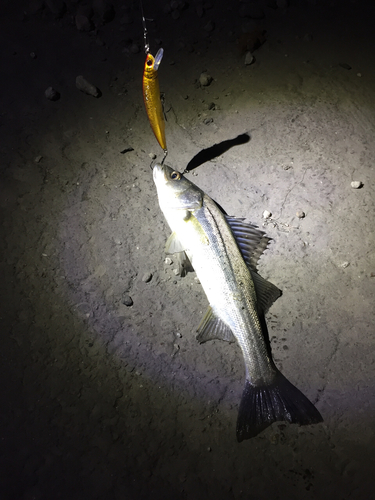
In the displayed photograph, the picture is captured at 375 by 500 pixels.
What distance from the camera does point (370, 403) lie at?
288cm

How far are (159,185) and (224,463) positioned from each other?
2.25 meters

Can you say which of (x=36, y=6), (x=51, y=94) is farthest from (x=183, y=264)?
(x=36, y=6)

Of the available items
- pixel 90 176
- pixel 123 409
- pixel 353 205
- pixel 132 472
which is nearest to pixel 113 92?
pixel 90 176

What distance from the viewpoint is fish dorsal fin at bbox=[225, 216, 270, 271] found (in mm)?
3035

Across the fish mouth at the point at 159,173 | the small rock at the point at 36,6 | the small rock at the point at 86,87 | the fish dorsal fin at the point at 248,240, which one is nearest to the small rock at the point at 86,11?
the small rock at the point at 36,6

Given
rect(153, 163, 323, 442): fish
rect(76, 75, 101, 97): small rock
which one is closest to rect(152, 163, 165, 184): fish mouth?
rect(153, 163, 323, 442): fish

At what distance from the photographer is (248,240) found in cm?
305

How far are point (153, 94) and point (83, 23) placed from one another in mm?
1757

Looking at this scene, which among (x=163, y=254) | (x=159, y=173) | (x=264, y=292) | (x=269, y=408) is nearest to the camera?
(x=269, y=408)

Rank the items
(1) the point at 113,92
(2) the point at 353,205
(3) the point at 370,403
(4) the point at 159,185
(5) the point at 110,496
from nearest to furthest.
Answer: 1. (5) the point at 110,496
2. (3) the point at 370,403
3. (4) the point at 159,185
4. (2) the point at 353,205
5. (1) the point at 113,92

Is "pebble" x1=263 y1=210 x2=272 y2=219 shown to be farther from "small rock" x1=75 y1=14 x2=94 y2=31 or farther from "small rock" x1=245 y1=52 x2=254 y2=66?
"small rock" x1=75 y1=14 x2=94 y2=31

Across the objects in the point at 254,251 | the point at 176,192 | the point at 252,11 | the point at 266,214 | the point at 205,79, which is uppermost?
the point at 252,11

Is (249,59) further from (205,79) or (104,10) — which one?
(104,10)

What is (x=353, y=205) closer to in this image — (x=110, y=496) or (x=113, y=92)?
(x=113, y=92)
